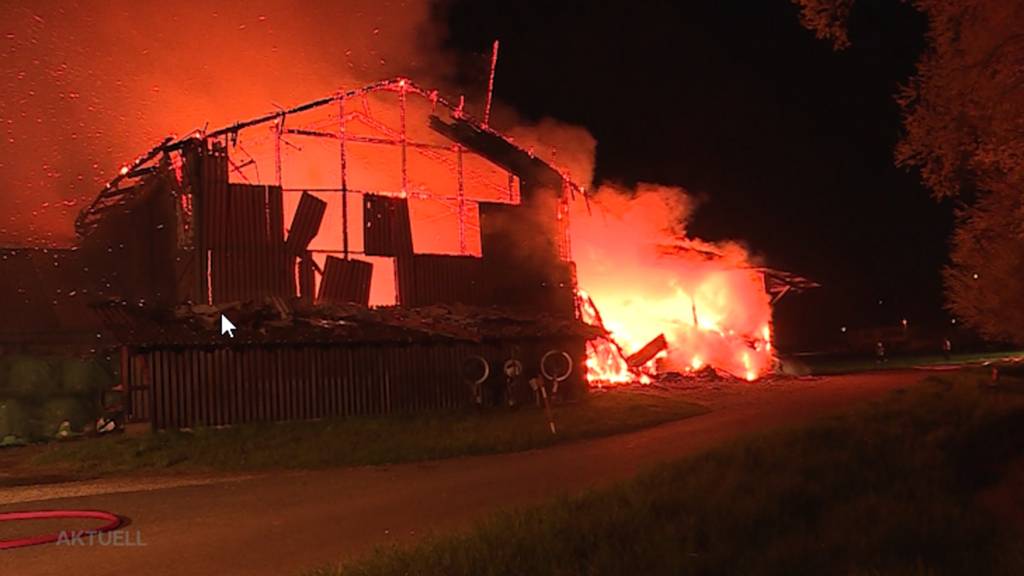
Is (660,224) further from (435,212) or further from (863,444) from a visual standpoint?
(863,444)

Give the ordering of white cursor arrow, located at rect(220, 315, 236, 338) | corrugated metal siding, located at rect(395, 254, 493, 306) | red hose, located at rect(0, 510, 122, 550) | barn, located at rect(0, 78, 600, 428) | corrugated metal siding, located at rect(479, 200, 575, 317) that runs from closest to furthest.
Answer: red hose, located at rect(0, 510, 122, 550) → white cursor arrow, located at rect(220, 315, 236, 338) → barn, located at rect(0, 78, 600, 428) → corrugated metal siding, located at rect(395, 254, 493, 306) → corrugated metal siding, located at rect(479, 200, 575, 317)

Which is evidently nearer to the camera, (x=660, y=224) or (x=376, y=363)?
(x=376, y=363)

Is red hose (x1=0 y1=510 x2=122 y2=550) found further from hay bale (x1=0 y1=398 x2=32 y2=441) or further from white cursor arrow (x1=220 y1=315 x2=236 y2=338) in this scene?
hay bale (x1=0 y1=398 x2=32 y2=441)

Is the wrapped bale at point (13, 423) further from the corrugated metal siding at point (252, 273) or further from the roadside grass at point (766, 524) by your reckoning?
the roadside grass at point (766, 524)

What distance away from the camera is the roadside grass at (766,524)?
22.1 feet

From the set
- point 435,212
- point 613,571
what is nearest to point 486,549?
point 613,571

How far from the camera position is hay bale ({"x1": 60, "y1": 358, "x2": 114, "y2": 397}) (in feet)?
73.2

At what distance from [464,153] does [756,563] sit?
23406mm

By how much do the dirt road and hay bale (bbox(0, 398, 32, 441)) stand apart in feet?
32.4

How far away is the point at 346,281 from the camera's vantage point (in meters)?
24.2

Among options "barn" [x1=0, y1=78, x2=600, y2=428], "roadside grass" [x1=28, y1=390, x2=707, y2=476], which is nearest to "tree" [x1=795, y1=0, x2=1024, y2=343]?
"roadside grass" [x1=28, y1=390, x2=707, y2=476]

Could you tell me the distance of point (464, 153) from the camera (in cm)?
2873

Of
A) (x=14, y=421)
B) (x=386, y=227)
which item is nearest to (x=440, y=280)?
(x=386, y=227)

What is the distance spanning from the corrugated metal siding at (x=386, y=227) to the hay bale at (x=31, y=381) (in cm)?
938
